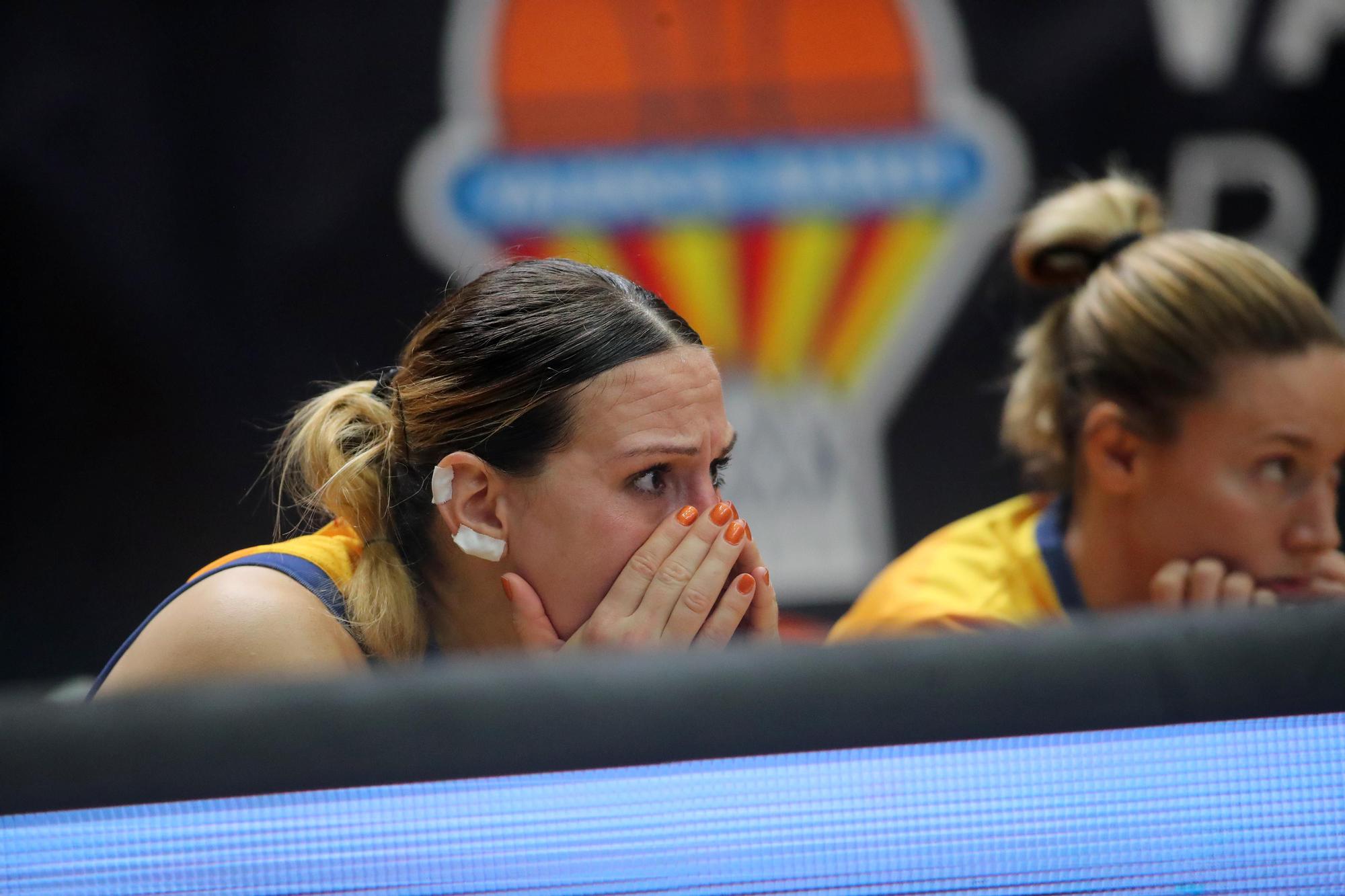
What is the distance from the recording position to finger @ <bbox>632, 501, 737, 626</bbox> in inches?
54.4

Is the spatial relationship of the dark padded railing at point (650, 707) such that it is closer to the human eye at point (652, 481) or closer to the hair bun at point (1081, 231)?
the human eye at point (652, 481)

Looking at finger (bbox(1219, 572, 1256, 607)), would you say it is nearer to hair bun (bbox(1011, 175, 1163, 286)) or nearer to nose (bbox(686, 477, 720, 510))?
hair bun (bbox(1011, 175, 1163, 286))

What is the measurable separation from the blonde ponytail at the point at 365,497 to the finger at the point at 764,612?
1.29 ft

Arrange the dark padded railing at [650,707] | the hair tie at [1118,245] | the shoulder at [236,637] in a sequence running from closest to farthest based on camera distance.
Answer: the dark padded railing at [650,707], the shoulder at [236,637], the hair tie at [1118,245]

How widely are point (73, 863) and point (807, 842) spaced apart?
26 cm

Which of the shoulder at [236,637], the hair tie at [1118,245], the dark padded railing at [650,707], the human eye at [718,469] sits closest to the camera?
the dark padded railing at [650,707]

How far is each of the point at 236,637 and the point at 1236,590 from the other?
139 cm

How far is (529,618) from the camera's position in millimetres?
1414

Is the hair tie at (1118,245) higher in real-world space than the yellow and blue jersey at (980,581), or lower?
higher

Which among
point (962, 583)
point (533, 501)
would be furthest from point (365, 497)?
point (962, 583)

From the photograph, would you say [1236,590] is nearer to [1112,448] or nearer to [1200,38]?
[1112,448]

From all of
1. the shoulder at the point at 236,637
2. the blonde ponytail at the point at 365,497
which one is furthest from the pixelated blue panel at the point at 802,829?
the blonde ponytail at the point at 365,497

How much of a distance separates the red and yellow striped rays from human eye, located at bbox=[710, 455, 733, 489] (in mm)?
868

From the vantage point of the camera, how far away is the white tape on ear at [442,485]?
1427 millimetres
